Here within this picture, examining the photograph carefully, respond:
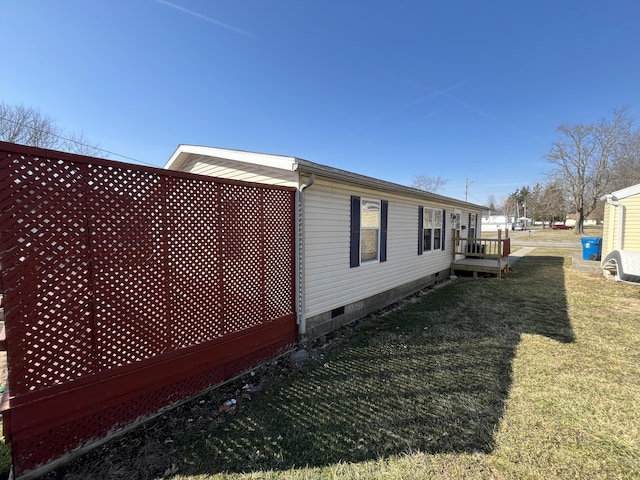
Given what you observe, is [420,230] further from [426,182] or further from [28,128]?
[426,182]

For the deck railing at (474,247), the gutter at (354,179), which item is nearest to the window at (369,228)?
the gutter at (354,179)

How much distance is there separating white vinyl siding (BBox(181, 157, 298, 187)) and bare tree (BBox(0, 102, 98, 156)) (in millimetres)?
17159

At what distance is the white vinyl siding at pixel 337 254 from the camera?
4.36 meters

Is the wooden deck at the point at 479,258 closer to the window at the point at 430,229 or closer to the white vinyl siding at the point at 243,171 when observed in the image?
the window at the point at 430,229

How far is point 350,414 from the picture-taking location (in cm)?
271

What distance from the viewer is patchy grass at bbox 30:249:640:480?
2.07m

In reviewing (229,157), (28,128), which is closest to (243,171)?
Result: (229,157)

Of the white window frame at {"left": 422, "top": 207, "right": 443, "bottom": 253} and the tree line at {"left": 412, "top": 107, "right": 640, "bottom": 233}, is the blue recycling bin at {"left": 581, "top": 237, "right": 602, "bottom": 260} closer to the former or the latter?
the white window frame at {"left": 422, "top": 207, "right": 443, "bottom": 253}

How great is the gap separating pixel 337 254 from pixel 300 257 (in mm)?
958

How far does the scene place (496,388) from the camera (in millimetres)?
3092

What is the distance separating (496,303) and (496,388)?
411cm

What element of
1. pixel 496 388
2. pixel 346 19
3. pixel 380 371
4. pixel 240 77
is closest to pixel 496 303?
pixel 496 388

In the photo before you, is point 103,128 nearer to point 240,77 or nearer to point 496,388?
point 240,77

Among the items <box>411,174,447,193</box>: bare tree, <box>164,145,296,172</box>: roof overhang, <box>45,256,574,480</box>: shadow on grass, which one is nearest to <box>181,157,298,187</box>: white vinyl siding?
<box>164,145,296,172</box>: roof overhang
